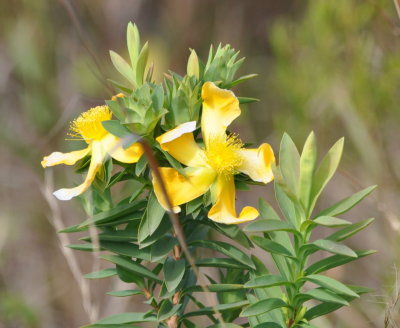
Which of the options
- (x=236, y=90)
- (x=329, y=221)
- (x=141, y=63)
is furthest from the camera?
(x=236, y=90)

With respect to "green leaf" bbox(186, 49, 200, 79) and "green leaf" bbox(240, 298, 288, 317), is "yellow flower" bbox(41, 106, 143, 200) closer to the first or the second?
"green leaf" bbox(186, 49, 200, 79)

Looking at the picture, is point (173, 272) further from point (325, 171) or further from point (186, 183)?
point (325, 171)

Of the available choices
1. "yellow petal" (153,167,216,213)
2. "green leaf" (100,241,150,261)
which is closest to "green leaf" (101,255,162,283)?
"green leaf" (100,241,150,261)

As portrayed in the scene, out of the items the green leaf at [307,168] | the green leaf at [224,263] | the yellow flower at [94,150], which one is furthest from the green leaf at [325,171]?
the yellow flower at [94,150]

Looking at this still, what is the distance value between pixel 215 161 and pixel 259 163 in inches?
2.4

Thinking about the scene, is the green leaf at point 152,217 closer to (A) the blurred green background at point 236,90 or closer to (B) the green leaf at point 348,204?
(B) the green leaf at point 348,204

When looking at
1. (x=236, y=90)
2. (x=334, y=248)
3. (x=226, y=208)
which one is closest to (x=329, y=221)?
(x=334, y=248)

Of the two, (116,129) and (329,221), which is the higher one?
(116,129)

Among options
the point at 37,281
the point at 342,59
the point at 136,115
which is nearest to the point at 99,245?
the point at 136,115

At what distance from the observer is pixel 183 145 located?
83cm

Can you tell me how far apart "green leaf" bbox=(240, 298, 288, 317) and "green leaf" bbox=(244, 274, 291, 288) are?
0.02m

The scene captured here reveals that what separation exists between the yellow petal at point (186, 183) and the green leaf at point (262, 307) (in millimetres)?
147

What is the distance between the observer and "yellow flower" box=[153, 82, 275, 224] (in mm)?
811

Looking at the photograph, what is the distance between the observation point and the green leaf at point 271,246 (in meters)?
0.80
